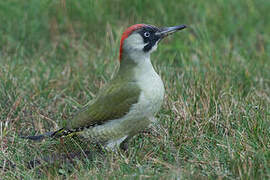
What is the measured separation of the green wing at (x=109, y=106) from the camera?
13.6 ft

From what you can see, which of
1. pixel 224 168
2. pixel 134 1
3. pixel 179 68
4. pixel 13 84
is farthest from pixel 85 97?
pixel 224 168

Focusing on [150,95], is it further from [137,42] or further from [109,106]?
[137,42]

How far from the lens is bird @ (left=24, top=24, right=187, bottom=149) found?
162 inches

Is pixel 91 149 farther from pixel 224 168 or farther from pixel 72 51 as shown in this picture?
pixel 72 51

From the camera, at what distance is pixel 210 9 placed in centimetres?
670

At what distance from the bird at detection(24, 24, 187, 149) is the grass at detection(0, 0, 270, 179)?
0.53 ft

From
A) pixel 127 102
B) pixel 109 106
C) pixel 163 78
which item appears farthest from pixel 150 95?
pixel 163 78

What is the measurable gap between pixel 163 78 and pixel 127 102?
43.0 inches

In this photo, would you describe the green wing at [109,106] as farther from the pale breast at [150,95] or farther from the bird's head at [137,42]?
the bird's head at [137,42]

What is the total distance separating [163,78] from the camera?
5172 millimetres

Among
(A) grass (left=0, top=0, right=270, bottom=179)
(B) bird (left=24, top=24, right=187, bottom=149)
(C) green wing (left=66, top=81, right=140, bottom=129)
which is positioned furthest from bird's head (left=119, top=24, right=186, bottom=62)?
(A) grass (left=0, top=0, right=270, bottom=179)

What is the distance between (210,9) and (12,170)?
367cm

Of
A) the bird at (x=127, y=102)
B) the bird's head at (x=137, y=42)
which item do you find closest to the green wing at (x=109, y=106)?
the bird at (x=127, y=102)

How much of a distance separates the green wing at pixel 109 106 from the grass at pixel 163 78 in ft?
0.87
